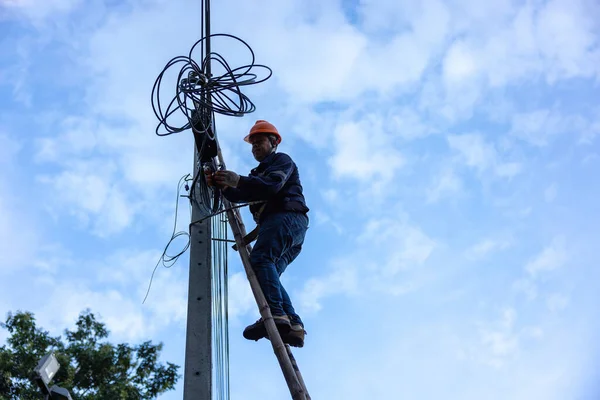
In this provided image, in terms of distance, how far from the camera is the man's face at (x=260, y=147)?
5.38m

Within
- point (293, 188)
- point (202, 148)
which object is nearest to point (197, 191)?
point (202, 148)

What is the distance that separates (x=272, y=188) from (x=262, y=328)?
3.16 feet

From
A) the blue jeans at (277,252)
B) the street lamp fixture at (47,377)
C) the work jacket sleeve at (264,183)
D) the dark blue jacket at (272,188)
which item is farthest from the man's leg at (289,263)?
the street lamp fixture at (47,377)

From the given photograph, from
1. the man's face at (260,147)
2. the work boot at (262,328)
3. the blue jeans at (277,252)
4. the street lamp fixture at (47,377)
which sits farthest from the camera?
the man's face at (260,147)

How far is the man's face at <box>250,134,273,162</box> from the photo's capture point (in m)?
5.38

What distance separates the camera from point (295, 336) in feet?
14.6

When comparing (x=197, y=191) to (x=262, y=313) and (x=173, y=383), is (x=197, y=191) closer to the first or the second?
(x=262, y=313)

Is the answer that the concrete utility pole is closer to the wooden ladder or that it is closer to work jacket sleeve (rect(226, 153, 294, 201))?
the wooden ladder

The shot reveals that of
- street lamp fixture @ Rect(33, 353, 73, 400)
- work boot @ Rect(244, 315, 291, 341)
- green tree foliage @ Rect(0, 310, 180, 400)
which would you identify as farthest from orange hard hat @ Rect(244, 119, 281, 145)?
green tree foliage @ Rect(0, 310, 180, 400)

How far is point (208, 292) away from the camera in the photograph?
14.3ft

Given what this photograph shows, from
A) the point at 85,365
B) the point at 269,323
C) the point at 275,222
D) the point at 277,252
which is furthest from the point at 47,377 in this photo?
the point at 85,365

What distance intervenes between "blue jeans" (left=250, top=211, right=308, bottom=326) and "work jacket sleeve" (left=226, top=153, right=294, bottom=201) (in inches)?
8.2

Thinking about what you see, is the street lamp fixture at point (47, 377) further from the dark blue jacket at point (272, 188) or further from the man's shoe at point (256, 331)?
the dark blue jacket at point (272, 188)

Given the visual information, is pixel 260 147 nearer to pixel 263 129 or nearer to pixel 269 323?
pixel 263 129
